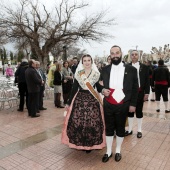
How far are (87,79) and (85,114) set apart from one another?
0.61 meters

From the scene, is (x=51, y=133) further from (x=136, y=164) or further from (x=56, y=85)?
(x=56, y=85)

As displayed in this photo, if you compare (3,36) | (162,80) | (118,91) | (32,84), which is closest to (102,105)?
(118,91)

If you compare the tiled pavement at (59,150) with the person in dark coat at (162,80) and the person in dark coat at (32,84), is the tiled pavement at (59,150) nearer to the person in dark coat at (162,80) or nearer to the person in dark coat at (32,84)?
the person in dark coat at (32,84)

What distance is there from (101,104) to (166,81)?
4.09 meters

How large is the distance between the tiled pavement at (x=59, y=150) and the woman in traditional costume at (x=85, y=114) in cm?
29

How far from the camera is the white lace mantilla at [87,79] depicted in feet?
13.0

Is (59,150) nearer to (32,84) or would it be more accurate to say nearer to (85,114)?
(85,114)

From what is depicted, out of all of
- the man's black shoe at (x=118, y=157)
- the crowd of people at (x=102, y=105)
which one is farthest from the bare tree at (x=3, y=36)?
the man's black shoe at (x=118, y=157)

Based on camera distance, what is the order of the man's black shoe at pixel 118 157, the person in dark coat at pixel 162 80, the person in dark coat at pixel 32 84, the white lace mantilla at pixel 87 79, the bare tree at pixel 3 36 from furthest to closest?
the bare tree at pixel 3 36 < the person in dark coat at pixel 162 80 < the person in dark coat at pixel 32 84 < the white lace mantilla at pixel 87 79 < the man's black shoe at pixel 118 157

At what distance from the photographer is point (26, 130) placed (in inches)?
219

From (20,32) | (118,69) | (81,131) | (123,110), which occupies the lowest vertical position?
(81,131)

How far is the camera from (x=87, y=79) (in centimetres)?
397

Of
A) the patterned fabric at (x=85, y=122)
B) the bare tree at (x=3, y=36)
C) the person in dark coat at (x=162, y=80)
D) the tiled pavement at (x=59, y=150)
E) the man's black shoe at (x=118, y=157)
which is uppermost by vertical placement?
the bare tree at (x=3, y=36)

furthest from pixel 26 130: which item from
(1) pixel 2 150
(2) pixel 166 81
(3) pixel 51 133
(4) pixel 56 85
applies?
(2) pixel 166 81
